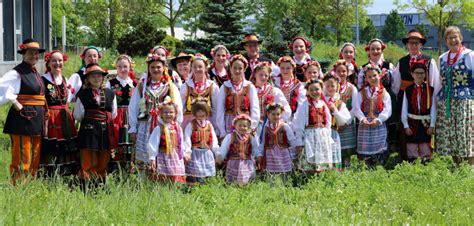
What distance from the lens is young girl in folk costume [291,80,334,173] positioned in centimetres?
780

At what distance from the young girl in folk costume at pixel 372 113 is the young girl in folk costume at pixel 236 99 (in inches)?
56.1

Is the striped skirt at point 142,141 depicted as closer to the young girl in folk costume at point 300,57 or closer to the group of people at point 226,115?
the group of people at point 226,115

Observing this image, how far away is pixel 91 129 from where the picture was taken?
7.61 meters

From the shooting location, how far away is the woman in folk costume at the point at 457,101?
824 cm

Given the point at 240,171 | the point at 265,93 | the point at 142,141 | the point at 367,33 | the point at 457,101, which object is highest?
the point at 367,33

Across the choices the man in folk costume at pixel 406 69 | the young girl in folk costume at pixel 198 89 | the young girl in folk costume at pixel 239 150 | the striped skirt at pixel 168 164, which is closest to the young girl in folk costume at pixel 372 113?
the man in folk costume at pixel 406 69

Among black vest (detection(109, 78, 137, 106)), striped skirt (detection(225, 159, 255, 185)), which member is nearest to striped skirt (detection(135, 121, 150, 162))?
black vest (detection(109, 78, 137, 106))

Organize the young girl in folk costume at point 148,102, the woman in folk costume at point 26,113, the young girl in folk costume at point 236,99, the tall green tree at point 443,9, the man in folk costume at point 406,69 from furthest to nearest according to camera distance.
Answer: the tall green tree at point 443,9 → the man in folk costume at point 406,69 → the young girl in folk costume at point 236,99 → the young girl in folk costume at point 148,102 → the woman in folk costume at point 26,113

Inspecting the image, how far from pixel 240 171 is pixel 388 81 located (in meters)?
2.54

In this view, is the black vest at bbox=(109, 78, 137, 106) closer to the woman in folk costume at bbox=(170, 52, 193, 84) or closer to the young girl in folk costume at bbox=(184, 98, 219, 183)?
the woman in folk costume at bbox=(170, 52, 193, 84)

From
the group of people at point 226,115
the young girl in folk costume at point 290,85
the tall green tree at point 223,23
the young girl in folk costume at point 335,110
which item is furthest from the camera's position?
the tall green tree at point 223,23

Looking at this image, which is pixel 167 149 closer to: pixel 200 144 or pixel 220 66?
pixel 200 144

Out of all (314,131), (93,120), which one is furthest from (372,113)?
(93,120)

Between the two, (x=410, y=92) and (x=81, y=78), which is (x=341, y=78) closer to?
(x=410, y=92)
